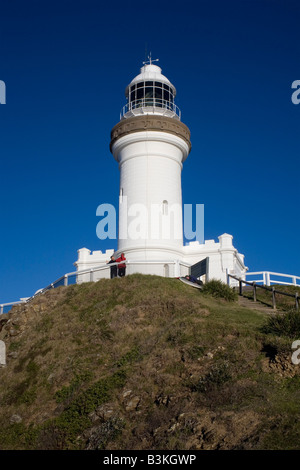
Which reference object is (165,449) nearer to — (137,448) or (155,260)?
(137,448)

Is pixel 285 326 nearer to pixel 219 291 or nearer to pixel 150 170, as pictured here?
pixel 219 291

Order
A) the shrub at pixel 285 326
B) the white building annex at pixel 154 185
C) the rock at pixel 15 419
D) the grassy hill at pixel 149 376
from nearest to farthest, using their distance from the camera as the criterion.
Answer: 1. the grassy hill at pixel 149 376
2. the rock at pixel 15 419
3. the shrub at pixel 285 326
4. the white building annex at pixel 154 185

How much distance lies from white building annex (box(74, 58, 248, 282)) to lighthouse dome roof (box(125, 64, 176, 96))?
60 millimetres

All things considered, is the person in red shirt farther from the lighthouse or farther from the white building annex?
the lighthouse

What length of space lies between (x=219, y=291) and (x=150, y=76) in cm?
1484

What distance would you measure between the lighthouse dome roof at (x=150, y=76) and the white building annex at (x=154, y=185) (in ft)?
0.20

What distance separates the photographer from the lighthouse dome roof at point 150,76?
99.3 feet

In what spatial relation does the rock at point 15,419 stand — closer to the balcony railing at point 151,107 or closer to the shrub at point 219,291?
the shrub at point 219,291

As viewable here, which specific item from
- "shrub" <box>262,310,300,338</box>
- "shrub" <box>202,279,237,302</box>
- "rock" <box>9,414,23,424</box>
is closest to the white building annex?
"shrub" <box>202,279,237,302</box>

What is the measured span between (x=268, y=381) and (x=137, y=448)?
12.2 ft

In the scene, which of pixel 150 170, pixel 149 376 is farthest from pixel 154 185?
pixel 149 376

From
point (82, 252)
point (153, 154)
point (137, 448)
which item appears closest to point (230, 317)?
point (137, 448)

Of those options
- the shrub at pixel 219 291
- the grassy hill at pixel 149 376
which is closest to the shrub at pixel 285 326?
the grassy hill at pixel 149 376

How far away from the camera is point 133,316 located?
19391 millimetres
